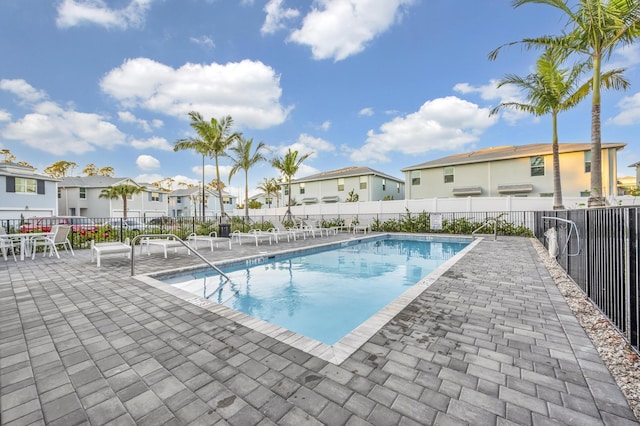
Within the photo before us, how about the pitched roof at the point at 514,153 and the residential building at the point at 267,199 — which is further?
the residential building at the point at 267,199

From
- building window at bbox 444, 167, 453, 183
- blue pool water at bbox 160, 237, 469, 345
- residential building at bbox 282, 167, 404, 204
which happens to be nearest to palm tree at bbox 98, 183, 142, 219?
residential building at bbox 282, 167, 404, 204

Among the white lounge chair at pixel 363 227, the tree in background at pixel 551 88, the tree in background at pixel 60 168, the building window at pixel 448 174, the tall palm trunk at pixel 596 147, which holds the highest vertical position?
the tree in background at pixel 60 168

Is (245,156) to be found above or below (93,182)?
above

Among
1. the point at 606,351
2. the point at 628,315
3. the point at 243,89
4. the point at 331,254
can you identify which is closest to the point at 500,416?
the point at 606,351

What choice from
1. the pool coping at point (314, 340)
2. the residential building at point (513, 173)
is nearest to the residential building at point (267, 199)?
the residential building at point (513, 173)

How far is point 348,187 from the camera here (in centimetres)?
2800

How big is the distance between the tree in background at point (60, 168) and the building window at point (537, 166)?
195ft

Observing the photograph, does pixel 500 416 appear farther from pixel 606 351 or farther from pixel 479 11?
pixel 479 11

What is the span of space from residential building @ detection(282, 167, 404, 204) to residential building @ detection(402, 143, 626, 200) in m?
3.57

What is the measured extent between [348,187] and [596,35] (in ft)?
71.7

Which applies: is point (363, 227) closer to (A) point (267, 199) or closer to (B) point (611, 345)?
(B) point (611, 345)

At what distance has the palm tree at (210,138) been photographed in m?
18.1

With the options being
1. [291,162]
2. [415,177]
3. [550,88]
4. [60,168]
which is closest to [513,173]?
[415,177]

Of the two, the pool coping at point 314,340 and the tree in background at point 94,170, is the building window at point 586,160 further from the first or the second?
the tree in background at point 94,170
